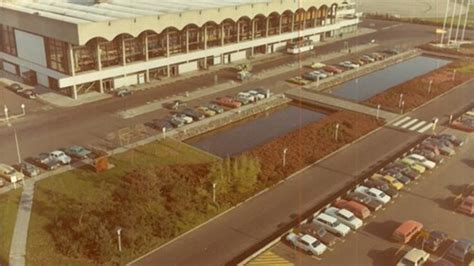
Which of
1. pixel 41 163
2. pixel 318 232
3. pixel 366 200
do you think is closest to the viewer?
pixel 318 232

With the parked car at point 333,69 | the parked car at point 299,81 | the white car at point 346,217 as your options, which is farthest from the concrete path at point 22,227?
the parked car at point 333,69

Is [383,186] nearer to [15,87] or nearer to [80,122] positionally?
[80,122]

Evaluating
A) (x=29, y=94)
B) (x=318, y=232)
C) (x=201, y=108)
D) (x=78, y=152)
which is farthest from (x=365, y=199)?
(x=29, y=94)

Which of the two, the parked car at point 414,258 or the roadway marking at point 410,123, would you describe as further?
the roadway marking at point 410,123

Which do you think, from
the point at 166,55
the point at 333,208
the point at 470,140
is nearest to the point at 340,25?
the point at 166,55

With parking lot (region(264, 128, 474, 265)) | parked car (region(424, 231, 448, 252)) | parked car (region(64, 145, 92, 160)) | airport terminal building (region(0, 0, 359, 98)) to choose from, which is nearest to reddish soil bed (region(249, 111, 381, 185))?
parking lot (region(264, 128, 474, 265))

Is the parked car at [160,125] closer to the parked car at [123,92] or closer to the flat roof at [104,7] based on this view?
the parked car at [123,92]
